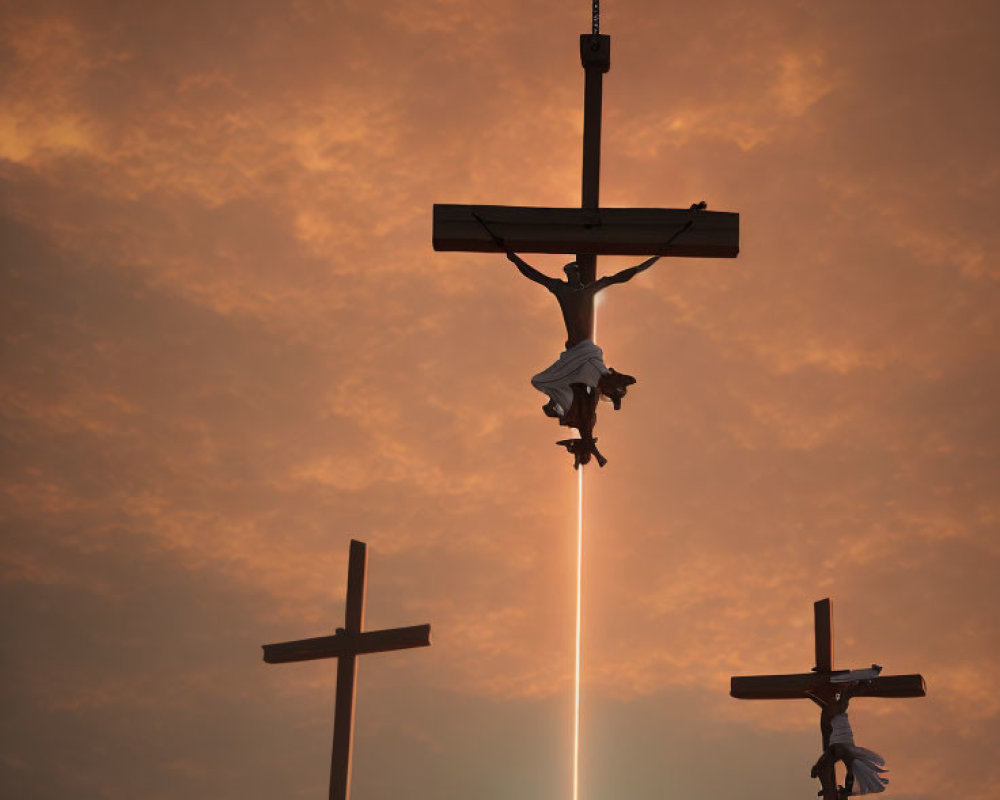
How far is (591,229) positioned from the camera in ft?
38.4

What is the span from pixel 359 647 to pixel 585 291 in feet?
25.4

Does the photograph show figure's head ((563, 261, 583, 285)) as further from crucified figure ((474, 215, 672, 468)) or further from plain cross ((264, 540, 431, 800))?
plain cross ((264, 540, 431, 800))

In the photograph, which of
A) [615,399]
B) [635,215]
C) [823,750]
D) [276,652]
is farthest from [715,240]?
[276,652]

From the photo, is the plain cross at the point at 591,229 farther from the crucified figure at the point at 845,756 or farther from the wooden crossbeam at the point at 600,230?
the crucified figure at the point at 845,756

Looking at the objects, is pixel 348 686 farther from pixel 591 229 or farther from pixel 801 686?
pixel 591 229

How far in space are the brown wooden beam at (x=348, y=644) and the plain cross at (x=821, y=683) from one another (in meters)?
3.47

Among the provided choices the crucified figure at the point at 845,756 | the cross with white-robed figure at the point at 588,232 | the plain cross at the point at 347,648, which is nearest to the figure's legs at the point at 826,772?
the crucified figure at the point at 845,756

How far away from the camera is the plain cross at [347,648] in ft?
58.8

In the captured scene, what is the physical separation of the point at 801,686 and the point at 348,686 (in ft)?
15.2

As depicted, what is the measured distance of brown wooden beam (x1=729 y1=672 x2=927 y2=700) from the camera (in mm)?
17734

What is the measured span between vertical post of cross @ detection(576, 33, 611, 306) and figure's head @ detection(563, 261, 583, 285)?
1.7 inches

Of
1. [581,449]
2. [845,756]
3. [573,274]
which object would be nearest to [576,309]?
[573,274]

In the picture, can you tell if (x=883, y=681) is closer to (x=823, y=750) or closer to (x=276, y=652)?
(x=823, y=750)

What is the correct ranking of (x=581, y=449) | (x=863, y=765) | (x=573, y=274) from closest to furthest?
(x=581, y=449)
(x=573, y=274)
(x=863, y=765)
